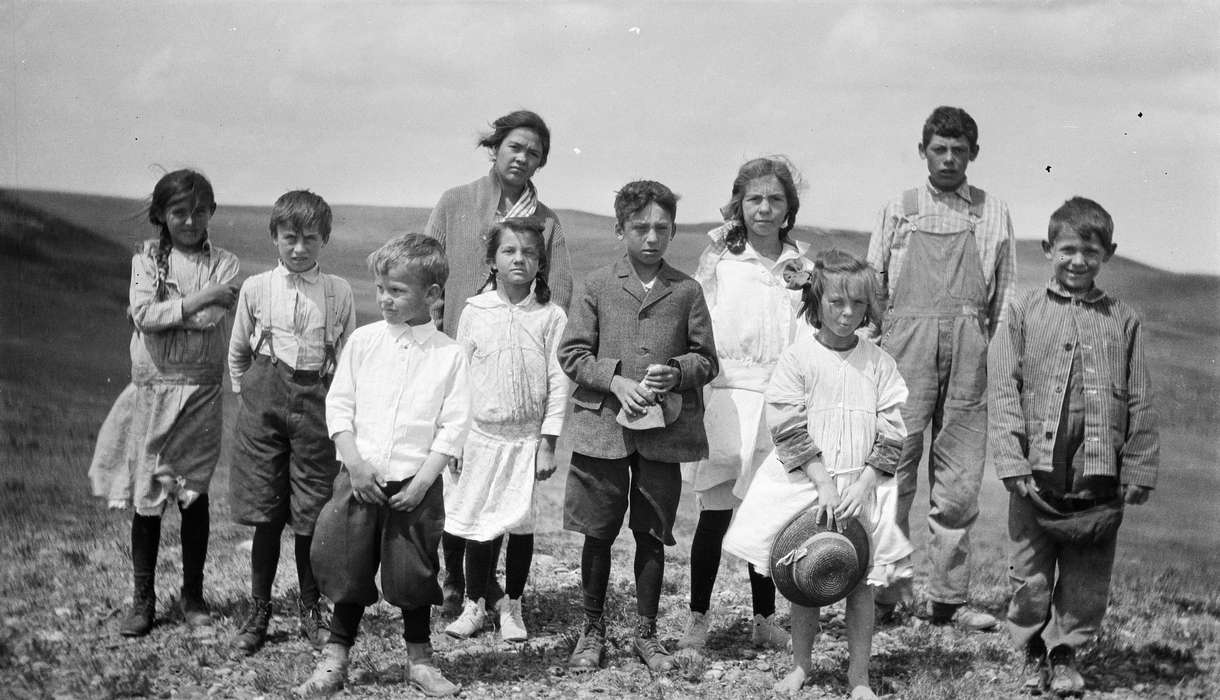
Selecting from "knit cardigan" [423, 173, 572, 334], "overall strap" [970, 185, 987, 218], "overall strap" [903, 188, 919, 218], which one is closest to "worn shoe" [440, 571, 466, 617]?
"knit cardigan" [423, 173, 572, 334]

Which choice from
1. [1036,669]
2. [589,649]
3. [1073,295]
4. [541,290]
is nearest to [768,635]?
[589,649]

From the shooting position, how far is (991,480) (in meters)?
8.82

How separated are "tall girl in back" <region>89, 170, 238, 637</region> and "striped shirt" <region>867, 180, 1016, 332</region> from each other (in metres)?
3.17

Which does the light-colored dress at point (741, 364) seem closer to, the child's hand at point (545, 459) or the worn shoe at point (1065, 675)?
the child's hand at point (545, 459)

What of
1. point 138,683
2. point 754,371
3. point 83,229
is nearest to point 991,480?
point 754,371

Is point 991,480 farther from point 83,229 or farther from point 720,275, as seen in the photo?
point 83,229

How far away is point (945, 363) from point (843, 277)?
55.6 inches

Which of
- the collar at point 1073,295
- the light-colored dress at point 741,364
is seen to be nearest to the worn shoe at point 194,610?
the light-colored dress at point 741,364

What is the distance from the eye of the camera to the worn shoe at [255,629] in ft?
14.7

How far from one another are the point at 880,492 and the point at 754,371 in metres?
0.87

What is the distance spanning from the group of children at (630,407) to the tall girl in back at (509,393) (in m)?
0.01

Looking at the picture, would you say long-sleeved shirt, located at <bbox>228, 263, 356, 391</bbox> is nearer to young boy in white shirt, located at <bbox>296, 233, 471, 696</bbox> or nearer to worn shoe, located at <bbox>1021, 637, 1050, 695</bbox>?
young boy in white shirt, located at <bbox>296, 233, 471, 696</bbox>

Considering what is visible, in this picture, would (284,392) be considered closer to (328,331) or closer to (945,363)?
(328,331)

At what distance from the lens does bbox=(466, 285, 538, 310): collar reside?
4684 mm
